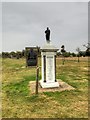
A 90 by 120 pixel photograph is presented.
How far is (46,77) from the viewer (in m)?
11.6

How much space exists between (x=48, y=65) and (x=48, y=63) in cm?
12

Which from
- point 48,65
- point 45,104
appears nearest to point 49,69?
point 48,65

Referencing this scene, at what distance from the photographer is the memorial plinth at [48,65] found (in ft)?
37.3

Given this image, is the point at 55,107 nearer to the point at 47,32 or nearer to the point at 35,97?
the point at 35,97

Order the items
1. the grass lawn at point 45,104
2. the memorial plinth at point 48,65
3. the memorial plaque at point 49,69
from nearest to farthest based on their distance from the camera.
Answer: the grass lawn at point 45,104
the memorial plinth at point 48,65
the memorial plaque at point 49,69

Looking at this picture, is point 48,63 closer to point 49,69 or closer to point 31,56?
point 49,69

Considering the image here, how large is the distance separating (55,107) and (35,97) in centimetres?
166

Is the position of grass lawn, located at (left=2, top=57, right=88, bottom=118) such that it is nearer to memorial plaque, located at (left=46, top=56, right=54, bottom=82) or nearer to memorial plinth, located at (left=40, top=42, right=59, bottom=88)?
memorial plinth, located at (left=40, top=42, right=59, bottom=88)

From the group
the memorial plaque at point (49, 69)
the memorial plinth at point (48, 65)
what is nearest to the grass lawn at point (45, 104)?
the memorial plinth at point (48, 65)

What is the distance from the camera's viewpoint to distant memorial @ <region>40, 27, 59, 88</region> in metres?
11.4

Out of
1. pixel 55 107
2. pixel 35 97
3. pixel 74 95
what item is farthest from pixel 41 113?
pixel 74 95

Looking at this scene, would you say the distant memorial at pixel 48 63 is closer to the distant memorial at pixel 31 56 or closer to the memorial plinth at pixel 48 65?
the memorial plinth at pixel 48 65

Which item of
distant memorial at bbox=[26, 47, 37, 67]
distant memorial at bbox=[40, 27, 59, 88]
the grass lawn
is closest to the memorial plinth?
distant memorial at bbox=[40, 27, 59, 88]

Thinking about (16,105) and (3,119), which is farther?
(16,105)
